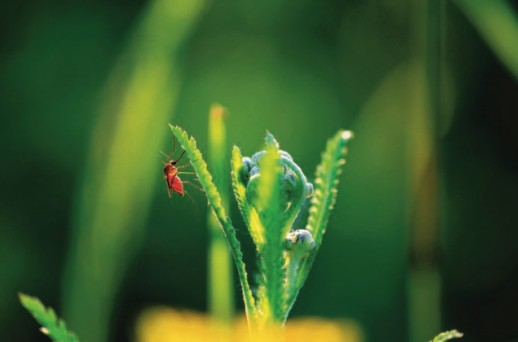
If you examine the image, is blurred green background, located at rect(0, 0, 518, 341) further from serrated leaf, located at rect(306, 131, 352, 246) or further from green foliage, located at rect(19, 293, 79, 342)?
green foliage, located at rect(19, 293, 79, 342)

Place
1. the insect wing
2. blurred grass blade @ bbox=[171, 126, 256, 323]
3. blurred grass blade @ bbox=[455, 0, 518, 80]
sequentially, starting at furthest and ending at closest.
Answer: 1. blurred grass blade @ bbox=[455, 0, 518, 80]
2. the insect wing
3. blurred grass blade @ bbox=[171, 126, 256, 323]

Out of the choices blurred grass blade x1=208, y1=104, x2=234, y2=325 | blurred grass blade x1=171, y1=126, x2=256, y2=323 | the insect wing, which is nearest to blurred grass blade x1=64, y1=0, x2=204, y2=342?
the insect wing

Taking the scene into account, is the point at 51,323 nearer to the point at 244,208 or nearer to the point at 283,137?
the point at 244,208

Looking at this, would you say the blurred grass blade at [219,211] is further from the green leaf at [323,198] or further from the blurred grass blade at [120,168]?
the blurred grass blade at [120,168]

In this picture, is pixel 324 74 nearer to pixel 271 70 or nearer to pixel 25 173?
pixel 271 70

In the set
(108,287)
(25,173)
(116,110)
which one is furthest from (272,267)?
(25,173)

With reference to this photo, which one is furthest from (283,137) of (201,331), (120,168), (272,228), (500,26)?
(272,228)
